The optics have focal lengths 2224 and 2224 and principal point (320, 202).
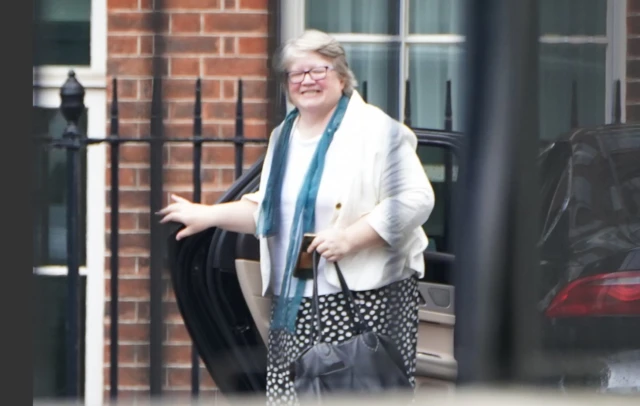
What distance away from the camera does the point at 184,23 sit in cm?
278

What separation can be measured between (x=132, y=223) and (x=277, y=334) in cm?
24

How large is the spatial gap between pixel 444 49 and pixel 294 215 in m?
0.32

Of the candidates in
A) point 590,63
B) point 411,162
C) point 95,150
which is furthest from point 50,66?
point 590,63

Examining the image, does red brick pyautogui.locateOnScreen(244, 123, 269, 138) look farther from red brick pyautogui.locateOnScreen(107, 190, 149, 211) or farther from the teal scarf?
red brick pyautogui.locateOnScreen(107, 190, 149, 211)

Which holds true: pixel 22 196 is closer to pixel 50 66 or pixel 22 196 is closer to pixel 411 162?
pixel 50 66

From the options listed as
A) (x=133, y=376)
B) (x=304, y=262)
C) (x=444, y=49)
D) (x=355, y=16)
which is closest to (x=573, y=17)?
(x=444, y=49)

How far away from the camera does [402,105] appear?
2.80 metres

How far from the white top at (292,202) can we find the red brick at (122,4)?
0.93 feet

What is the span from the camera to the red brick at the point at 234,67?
2744 millimetres

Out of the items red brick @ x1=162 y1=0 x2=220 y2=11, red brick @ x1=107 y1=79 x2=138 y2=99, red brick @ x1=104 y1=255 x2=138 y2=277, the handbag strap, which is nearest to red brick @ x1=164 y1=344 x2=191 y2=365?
red brick @ x1=104 y1=255 x2=138 y2=277

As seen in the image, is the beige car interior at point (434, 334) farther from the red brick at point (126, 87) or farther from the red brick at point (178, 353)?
the red brick at point (126, 87)

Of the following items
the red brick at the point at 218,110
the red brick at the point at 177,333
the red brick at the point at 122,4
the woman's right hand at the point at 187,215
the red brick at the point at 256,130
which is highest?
the red brick at the point at 122,4

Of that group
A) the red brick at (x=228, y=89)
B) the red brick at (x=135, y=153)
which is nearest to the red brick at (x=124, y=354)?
the red brick at (x=135, y=153)

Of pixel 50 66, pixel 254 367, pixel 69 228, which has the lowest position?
pixel 254 367
